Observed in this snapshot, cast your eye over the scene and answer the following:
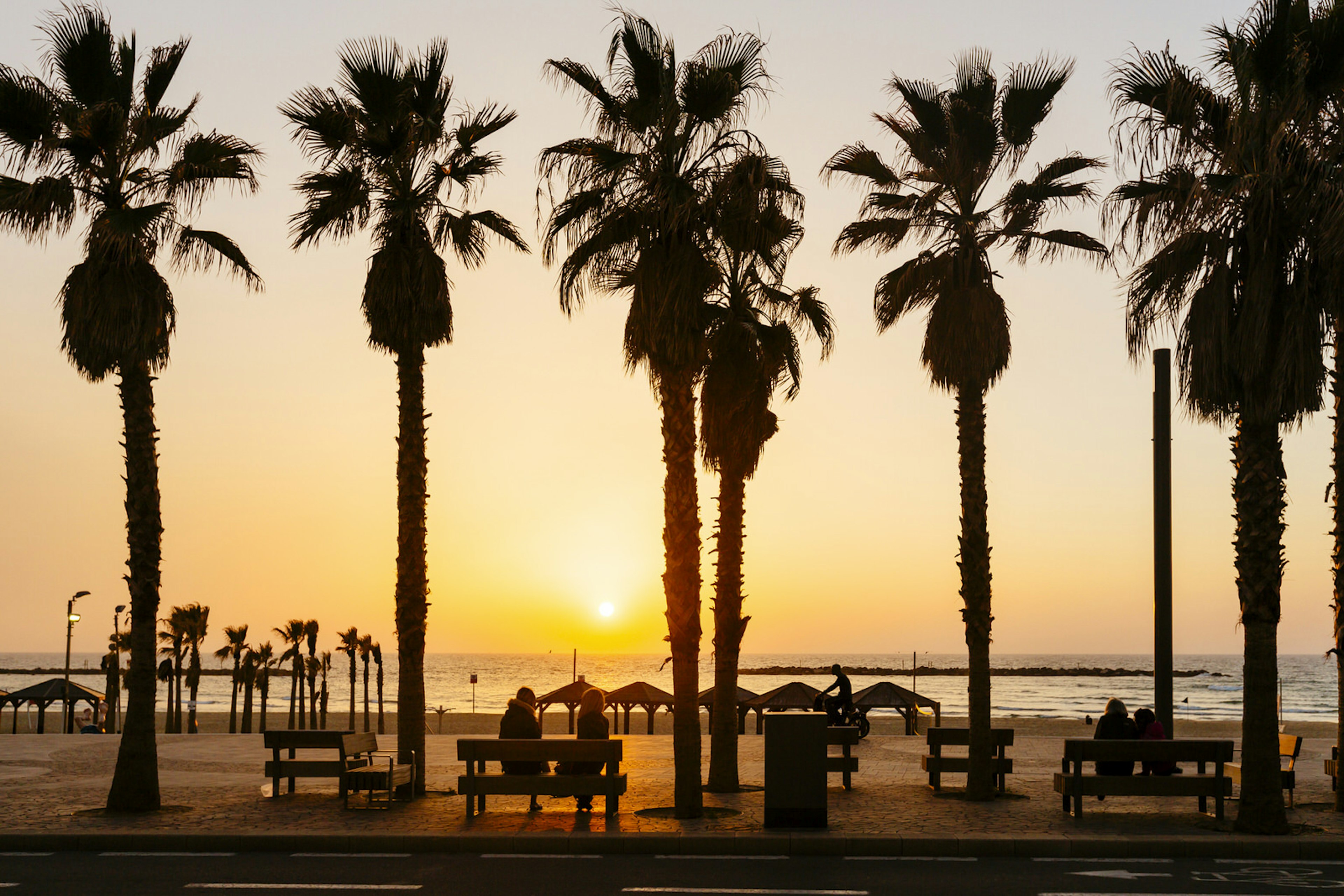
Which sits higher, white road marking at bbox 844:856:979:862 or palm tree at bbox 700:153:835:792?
palm tree at bbox 700:153:835:792

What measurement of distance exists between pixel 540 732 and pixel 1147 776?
25.6ft

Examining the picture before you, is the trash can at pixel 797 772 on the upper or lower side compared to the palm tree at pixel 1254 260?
lower

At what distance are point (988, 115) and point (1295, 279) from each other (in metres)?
4.99

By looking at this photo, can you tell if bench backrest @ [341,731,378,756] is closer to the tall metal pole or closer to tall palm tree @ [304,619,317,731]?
the tall metal pole

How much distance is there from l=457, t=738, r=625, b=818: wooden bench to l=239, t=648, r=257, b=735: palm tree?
42.9m

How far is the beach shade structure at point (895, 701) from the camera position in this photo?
39438mm

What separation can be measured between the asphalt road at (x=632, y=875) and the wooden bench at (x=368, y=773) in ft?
8.86

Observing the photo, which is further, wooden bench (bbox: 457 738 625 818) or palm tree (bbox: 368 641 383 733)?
palm tree (bbox: 368 641 383 733)

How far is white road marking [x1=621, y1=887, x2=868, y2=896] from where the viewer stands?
33.2 feet

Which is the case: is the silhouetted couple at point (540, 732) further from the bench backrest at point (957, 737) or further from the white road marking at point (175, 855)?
the bench backrest at point (957, 737)

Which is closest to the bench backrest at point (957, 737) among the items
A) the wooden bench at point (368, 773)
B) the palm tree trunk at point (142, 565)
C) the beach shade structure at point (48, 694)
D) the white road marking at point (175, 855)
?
the wooden bench at point (368, 773)

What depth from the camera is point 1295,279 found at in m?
13.6

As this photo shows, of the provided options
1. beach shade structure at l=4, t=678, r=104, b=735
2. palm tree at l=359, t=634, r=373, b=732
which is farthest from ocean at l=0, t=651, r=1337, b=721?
beach shade structure at l=4, t=678, r=104, b=735

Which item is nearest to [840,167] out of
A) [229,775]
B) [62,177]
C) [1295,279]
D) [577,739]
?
[1295,279]
